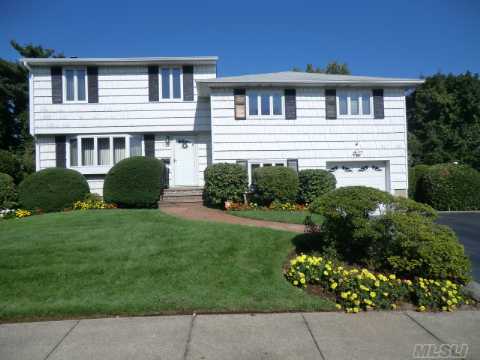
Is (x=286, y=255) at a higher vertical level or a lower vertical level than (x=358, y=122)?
lower

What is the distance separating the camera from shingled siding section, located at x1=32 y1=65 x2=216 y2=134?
1369cm

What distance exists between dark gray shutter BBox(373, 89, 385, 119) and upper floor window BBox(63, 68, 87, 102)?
13.0m

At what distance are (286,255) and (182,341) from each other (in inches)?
113

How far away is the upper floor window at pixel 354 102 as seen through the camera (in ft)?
45.4

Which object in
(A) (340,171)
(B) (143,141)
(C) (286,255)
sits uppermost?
(B) (143,141)

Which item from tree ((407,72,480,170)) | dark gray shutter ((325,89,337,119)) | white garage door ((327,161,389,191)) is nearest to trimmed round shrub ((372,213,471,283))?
white garage door ((327,161,389,191))

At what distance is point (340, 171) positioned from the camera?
45.7 feet

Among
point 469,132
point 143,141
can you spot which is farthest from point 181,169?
point 469,132

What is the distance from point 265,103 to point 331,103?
118 inches

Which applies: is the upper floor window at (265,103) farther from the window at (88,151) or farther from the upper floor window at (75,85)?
the upper floor window at (75,85)

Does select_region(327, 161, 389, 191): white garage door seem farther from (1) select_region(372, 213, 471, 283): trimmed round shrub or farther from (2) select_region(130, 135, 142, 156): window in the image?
(1) select_region(372, 213, 471, 283): trimmed round shrub

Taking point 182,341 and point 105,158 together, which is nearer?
point 182,341

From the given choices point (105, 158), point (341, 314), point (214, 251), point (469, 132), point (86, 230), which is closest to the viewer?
point (341, 314)

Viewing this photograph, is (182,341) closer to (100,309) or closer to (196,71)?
(100,309)
